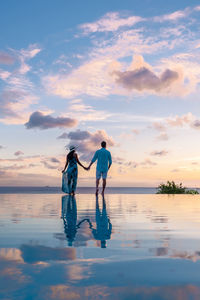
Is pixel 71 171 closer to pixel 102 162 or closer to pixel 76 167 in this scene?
pixel 76 167

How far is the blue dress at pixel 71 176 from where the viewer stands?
55.1 feet

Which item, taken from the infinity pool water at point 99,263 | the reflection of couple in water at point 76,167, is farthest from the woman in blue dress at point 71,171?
the infinity pool water at point 99,263

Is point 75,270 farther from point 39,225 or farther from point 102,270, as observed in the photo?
point 39,225

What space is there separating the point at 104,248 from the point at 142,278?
110 centimetres

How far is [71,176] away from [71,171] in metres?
0.29

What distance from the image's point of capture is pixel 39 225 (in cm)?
562

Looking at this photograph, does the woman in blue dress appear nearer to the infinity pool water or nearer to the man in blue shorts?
the man in blue shorts

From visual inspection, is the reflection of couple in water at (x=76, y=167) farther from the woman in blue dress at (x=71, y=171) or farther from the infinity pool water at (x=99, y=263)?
the infinity pool water at (x=99, y=263)

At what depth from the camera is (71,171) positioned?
1678cm

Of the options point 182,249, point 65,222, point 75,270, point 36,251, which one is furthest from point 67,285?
point 65,222

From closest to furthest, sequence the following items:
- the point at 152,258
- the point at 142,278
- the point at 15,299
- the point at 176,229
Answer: the point at 15,299, the point at 142,278, the point at 152,258, the point at 176,229

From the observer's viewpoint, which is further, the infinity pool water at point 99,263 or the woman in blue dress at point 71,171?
the woman in blue dress at point 71,171

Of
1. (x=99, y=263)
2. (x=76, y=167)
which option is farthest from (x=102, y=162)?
(x=99, y=263)

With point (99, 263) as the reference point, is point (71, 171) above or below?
above
